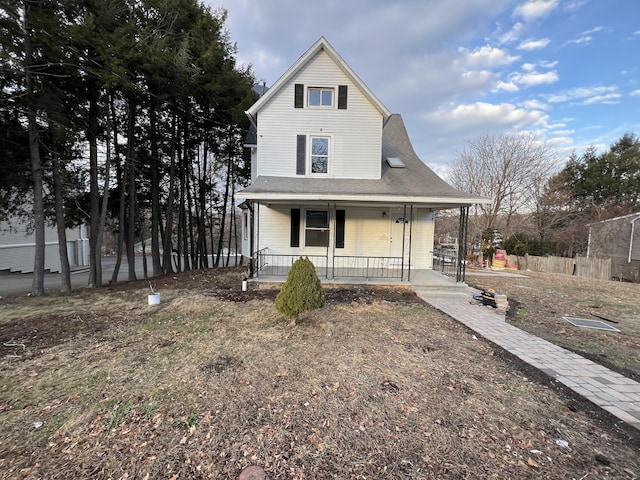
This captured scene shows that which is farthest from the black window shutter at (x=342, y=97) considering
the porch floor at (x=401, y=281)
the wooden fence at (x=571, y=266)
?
the wooden fence at (x=571, y=266)

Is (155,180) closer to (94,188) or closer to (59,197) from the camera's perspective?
(94,188)

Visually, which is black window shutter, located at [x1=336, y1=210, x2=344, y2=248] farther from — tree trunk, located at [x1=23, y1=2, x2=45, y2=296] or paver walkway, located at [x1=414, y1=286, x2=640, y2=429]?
tree trunk, located at [x1=23, y1=2, x2=45, y2=296]

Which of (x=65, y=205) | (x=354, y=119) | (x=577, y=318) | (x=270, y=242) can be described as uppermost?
(x=354, y=119)

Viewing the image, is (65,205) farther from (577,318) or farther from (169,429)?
(577,318)

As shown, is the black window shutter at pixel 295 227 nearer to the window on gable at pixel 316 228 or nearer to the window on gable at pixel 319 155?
the window on gable at pixel 316 228

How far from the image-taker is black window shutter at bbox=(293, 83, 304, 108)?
32.7 feet

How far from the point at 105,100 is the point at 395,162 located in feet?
34.9

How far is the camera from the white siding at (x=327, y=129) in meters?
10.0

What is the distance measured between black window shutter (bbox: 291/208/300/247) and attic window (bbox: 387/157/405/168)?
14.2 ft

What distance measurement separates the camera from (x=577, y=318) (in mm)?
6656

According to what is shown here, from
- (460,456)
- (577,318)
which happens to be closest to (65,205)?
(460,456)

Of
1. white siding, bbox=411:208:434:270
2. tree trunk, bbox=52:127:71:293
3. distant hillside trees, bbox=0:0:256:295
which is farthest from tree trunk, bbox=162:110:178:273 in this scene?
white siding, bbox=411:208:434:270

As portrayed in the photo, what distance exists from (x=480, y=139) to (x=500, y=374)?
20670 mm

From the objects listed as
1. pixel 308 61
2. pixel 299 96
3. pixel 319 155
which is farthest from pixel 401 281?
pixel 308 61
